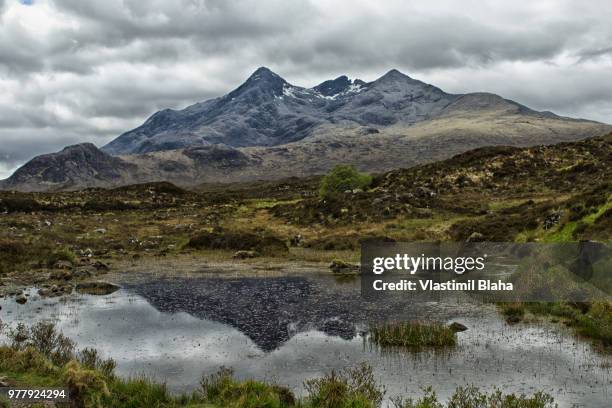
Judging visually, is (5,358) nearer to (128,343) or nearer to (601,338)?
(128,343)

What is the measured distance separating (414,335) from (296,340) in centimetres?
513

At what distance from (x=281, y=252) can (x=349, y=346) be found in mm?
28313

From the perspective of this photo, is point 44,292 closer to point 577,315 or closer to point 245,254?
point 245,254

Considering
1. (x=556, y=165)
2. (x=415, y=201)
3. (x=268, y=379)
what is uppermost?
(x=556, y=165)

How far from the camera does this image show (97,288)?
35656 mm

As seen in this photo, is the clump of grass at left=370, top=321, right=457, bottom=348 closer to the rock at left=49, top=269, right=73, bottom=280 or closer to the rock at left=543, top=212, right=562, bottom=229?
the rock at left=543, top=212, right=562, bottom=229

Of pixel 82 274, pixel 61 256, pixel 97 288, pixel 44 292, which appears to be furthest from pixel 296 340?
pixel 61 256

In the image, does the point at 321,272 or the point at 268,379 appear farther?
the point at 321,272

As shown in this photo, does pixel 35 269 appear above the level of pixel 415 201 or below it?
below

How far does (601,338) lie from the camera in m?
22.1


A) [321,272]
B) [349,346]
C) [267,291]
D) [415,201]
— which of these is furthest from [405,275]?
[415,201]

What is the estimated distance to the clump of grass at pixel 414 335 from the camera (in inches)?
885

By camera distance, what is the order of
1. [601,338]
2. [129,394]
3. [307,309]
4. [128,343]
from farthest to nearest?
[307,309]
[128,343]
[601,338]
[129,394]

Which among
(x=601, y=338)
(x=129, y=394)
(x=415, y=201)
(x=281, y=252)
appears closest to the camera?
(x=129, y=394)
